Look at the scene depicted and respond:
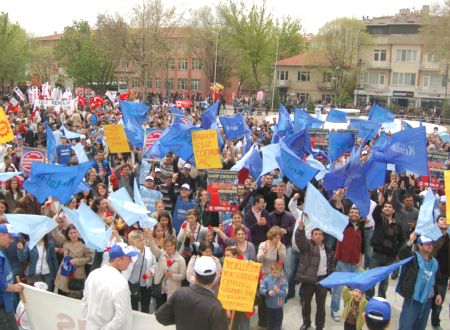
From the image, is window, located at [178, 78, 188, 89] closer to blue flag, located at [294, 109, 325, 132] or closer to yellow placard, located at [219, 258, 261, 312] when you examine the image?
blue flag, located at [294, 109, 325, 132]

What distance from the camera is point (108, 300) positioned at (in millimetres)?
4789

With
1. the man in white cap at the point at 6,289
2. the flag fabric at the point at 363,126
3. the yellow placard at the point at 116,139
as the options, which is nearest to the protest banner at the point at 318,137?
the flag fabric at the point at 363,126

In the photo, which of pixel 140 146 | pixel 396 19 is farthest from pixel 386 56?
pixel 140 146

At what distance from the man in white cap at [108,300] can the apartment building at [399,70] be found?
62913 millimetres

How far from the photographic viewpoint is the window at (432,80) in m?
64.9

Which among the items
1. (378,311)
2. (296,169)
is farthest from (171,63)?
(378,311)

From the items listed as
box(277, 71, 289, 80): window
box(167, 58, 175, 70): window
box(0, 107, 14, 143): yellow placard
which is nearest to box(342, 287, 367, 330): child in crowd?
box(0, 107, 14, 143): yellow placard

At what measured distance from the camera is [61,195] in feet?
27.8

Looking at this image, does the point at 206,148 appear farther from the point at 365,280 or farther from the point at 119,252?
the point at 119,252

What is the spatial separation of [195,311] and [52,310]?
218 cm

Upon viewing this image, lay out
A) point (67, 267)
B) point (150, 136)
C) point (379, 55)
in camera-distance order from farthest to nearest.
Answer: point (379, 55), point (150, 136), point (67, 267)

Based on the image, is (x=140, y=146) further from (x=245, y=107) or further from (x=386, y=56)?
(x=386, y=56)

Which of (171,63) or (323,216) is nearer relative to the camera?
(323,216)

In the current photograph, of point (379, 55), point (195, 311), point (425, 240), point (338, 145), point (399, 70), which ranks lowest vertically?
point (425, 240)
